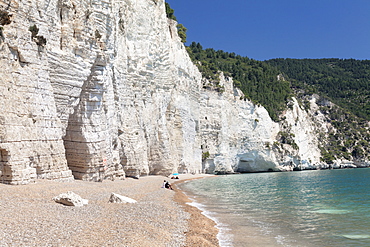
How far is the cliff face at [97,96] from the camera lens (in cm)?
1666

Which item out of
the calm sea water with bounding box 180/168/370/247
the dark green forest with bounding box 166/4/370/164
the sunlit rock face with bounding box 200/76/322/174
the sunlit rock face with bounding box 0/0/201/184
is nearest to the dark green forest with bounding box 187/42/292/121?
the dark green forest with bounding box 166/4/370/164

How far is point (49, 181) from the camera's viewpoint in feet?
56.1

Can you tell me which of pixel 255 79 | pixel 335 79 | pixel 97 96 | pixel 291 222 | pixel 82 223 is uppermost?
pixel 335 79

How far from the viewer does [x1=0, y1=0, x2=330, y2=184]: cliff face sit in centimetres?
1666

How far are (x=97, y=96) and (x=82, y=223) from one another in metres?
15.7

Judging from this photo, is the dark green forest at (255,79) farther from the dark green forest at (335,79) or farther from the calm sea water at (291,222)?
the calm sea water at (291,222)

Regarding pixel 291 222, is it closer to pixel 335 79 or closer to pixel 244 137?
pixel 244 137

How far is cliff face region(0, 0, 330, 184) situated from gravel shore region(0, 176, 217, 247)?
392 centimetres

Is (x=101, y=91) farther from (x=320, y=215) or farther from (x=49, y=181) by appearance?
(x=320, y=215)

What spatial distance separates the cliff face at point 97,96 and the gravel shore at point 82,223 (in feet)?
12.9

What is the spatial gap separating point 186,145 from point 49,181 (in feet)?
97.9

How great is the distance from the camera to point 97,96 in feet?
78.5

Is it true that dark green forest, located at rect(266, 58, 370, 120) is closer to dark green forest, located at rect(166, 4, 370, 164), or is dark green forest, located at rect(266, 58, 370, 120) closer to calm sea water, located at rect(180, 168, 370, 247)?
dark green forest, located at rect(166, 4, 370, 164)

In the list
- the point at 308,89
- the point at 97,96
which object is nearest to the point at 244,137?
the point at 97,96
